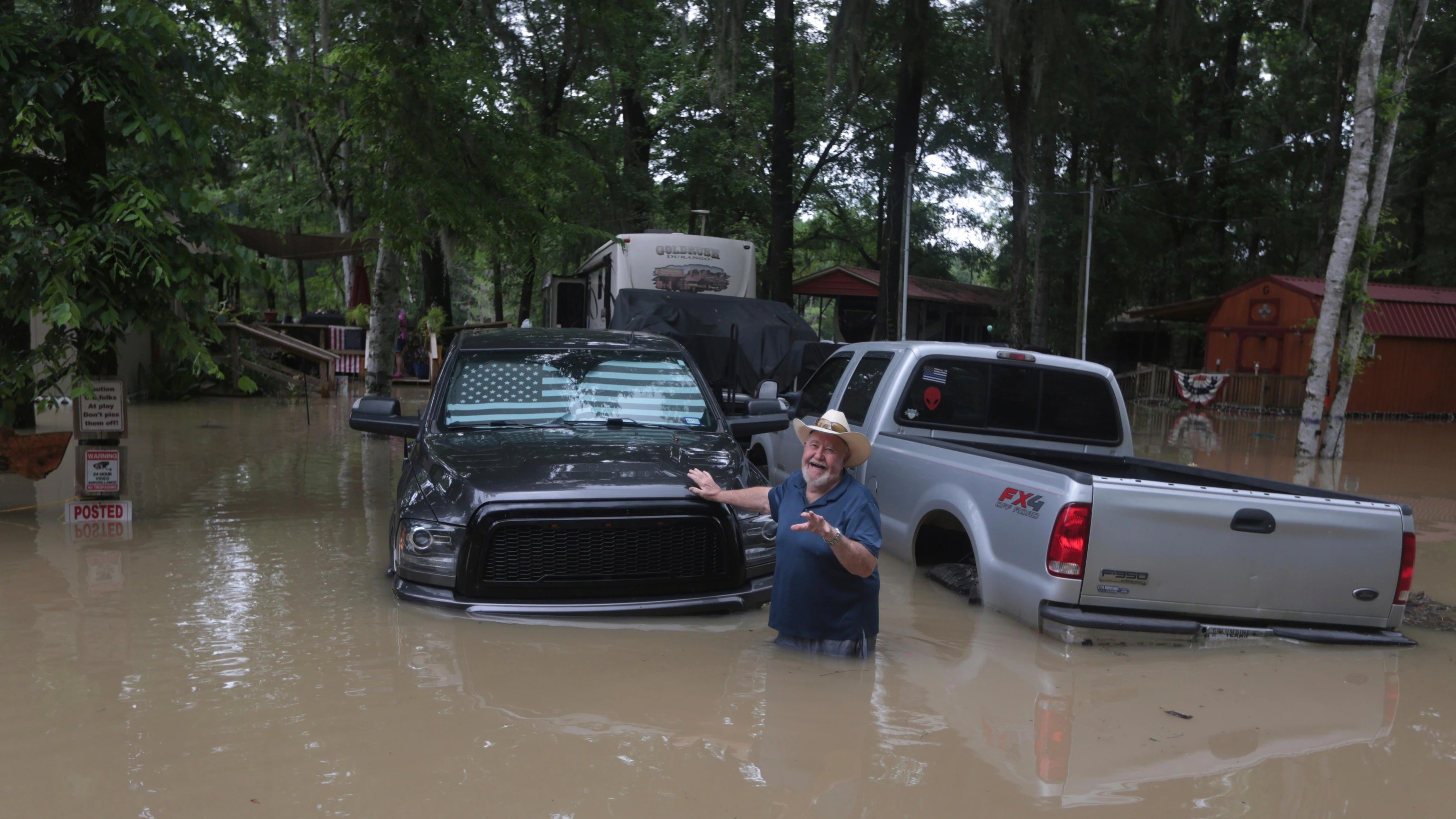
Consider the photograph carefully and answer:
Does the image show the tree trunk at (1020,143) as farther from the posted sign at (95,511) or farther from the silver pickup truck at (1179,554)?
the posted sign at (95,511)

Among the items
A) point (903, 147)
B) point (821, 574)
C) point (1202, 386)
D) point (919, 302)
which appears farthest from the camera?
point (919, 302)

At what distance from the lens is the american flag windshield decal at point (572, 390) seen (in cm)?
681

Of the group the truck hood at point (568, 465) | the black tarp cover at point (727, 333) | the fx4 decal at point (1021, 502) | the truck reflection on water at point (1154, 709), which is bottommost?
the truck reflection on water at point (1154, 709)

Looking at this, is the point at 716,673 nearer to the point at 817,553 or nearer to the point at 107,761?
the point at 817,553

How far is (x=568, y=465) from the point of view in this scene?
5836mm

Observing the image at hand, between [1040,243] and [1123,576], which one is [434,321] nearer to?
[1040,243]

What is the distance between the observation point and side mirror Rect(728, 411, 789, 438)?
7.01 meters

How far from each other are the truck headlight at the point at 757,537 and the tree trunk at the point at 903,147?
16.5 metres

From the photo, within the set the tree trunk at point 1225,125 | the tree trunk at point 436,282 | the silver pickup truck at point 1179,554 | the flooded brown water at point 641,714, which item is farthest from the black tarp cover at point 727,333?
the tree trunk at point 1225,125

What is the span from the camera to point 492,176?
14500mm

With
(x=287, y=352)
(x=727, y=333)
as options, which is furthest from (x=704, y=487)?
(x=287, y=352)

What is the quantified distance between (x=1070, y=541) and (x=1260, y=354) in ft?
94.8

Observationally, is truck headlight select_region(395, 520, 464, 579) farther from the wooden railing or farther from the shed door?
the shed door

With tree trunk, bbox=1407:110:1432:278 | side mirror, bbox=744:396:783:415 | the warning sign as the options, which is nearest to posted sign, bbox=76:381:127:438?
the warning sign
